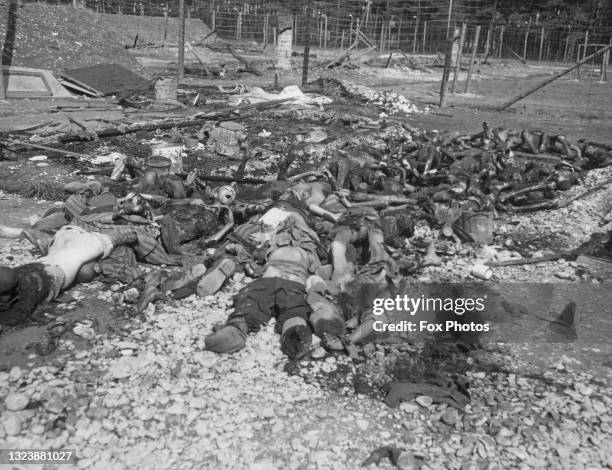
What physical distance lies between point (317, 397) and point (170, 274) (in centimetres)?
200

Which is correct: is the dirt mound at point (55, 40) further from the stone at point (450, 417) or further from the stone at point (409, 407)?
the stone at point (450, 417)

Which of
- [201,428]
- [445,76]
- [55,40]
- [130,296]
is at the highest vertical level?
[55,40]

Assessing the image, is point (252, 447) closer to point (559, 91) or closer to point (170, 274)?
point (170, 274)

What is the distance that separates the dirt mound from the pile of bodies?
10.2 metres

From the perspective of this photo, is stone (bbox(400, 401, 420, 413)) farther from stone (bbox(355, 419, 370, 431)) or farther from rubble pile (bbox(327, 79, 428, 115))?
rubble pile (bbox(327, 79, 428, 115))

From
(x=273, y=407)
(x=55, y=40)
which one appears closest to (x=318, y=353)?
(x=273, y=407)

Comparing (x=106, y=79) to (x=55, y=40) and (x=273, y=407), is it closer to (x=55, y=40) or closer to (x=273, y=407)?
(x=55, y=40)

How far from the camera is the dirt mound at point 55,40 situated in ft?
48.8

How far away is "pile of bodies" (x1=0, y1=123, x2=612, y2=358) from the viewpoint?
3703 millimetres

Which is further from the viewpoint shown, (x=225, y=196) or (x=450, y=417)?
(x=225, y=196)

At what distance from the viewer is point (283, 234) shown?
15.2 feet

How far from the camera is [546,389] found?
10.7 feet

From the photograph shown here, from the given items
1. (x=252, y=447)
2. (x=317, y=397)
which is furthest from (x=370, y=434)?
(x=252, y=447)

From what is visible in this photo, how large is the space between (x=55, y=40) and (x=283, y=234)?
47.1ft
